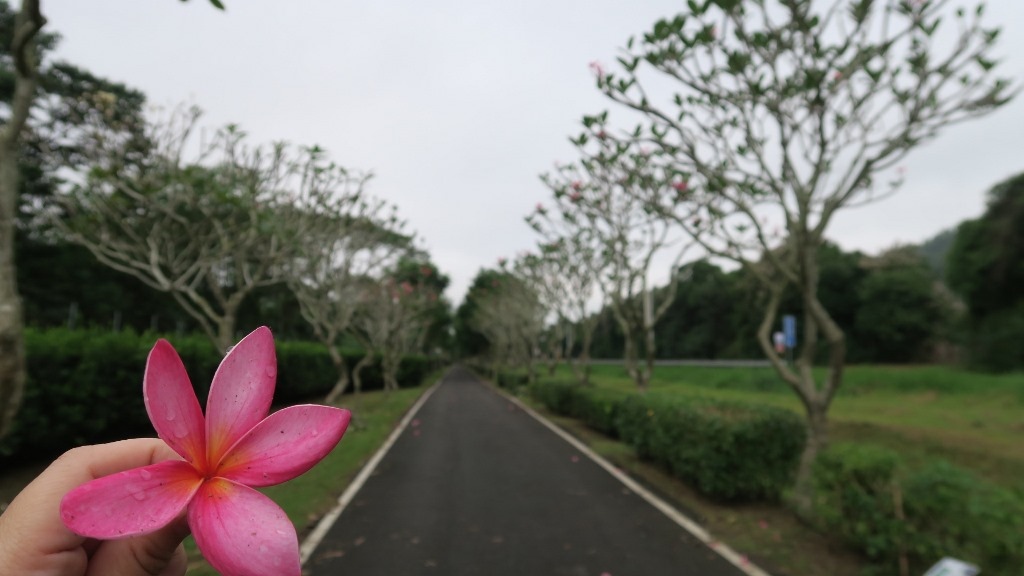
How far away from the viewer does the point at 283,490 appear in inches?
328

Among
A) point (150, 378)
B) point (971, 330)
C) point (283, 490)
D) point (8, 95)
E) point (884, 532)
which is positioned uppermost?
point (8, 95)

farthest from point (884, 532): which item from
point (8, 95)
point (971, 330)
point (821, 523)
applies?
point (971, 330)

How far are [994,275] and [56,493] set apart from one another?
31.1 meters

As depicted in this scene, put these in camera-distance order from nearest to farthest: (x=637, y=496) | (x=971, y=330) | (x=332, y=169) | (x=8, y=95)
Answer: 1. (x=637, y=496)
2. (x=332, y=169)
3. (x=8, y=95)
4. (x=971, y=330)

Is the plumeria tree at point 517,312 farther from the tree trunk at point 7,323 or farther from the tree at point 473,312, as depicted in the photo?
the tree trunk at point 7,323

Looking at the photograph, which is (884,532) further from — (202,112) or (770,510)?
(202,112)

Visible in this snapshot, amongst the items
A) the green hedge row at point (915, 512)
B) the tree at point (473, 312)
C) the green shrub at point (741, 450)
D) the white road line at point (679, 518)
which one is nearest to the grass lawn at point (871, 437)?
the white road line at point (679, 518)

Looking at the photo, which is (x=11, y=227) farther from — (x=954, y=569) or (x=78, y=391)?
(x=78, y=391)

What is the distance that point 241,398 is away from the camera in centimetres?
52

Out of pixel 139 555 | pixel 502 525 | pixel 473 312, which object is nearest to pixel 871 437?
pixel 502 525

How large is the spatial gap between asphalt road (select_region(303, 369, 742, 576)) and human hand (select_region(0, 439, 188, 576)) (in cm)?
532

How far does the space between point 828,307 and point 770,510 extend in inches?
1414

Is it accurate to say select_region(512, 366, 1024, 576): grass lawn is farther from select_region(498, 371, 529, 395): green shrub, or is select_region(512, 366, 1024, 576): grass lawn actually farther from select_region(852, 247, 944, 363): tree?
select_region(852, 247, 944, 363): tree

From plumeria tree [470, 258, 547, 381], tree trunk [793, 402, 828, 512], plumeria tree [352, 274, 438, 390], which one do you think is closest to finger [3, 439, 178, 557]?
tree trunk [793, 402, 828, 512]
